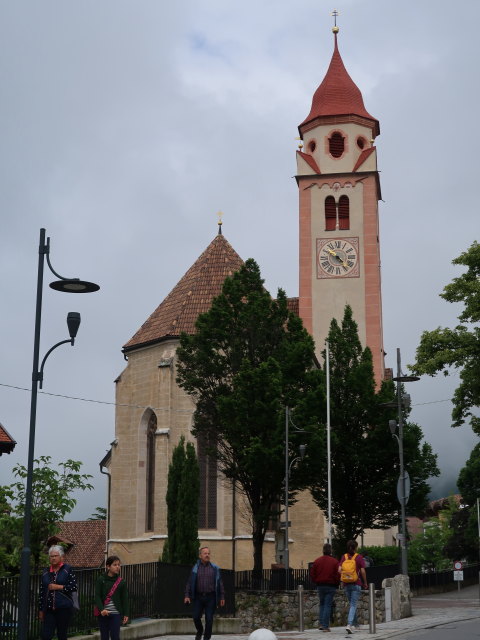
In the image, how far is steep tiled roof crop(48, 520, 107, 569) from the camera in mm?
66000

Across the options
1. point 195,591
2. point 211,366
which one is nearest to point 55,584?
point 195,591

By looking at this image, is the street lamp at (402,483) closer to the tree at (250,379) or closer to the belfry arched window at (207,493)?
the tree at (250,379)

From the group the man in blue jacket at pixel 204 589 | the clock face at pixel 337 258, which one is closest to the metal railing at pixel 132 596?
the man in blue jacket at pixel 204 589

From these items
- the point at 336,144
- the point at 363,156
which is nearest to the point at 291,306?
the point at 363,156

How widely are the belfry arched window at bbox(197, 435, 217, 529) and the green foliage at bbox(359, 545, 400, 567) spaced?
28.1 ft

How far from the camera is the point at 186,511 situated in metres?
36.5

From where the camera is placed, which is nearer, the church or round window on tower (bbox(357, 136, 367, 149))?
the church

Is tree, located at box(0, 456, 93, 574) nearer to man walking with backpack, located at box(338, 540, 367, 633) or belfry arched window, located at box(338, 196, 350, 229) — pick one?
man walking with backpack, located at box(338, 540, 367, 633)

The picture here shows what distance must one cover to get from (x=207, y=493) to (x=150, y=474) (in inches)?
139

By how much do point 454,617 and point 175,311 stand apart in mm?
24540

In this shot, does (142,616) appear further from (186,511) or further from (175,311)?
(175,311)

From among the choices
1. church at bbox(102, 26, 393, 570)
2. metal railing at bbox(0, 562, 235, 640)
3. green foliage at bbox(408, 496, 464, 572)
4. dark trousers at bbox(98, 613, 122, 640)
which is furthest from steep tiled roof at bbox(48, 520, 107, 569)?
dark trousers at bbox(98, 613, 122, 640)

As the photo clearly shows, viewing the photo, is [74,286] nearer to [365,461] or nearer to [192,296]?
[365,461]

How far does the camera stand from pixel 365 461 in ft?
128
